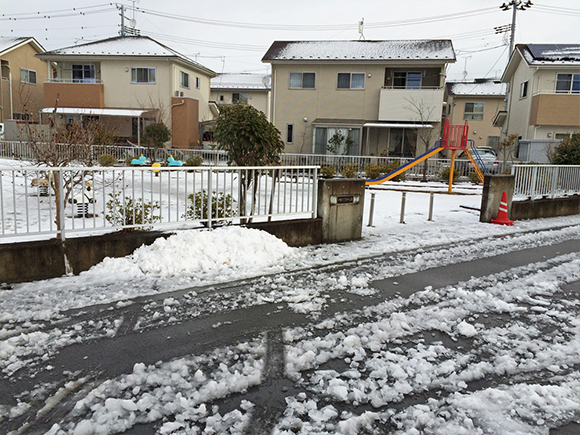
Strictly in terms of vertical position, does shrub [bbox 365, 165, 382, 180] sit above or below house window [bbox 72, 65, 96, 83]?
below

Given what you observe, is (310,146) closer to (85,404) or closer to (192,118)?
(192,118)

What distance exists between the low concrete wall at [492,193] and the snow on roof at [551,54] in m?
19.3

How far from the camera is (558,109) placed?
26594mm

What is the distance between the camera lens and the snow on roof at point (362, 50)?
27534 mm

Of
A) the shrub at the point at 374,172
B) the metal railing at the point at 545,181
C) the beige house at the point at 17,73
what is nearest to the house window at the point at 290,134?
the shrub at the point at 374,172

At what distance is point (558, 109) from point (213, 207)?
1006 inches

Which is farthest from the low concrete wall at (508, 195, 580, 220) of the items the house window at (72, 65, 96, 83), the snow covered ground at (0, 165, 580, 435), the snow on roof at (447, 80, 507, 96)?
the snow on roof at (447, 80, 507, 96)

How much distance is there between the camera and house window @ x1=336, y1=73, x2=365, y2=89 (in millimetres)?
28422

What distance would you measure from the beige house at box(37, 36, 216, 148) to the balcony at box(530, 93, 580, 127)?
2184 centimetres

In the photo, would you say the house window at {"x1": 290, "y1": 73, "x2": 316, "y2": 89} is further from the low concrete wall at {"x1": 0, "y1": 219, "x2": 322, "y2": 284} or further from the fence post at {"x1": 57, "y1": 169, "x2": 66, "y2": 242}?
the fence post at {"x1": 57, "y1": 169, "x2": 66, "y2": 242}

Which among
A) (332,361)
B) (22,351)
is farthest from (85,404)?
(332,361)

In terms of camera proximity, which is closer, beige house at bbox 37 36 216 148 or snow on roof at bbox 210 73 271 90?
beige house at bbox 37 36 216 148

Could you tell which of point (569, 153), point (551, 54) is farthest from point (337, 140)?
point (551, 54)

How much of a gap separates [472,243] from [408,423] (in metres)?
6.69
